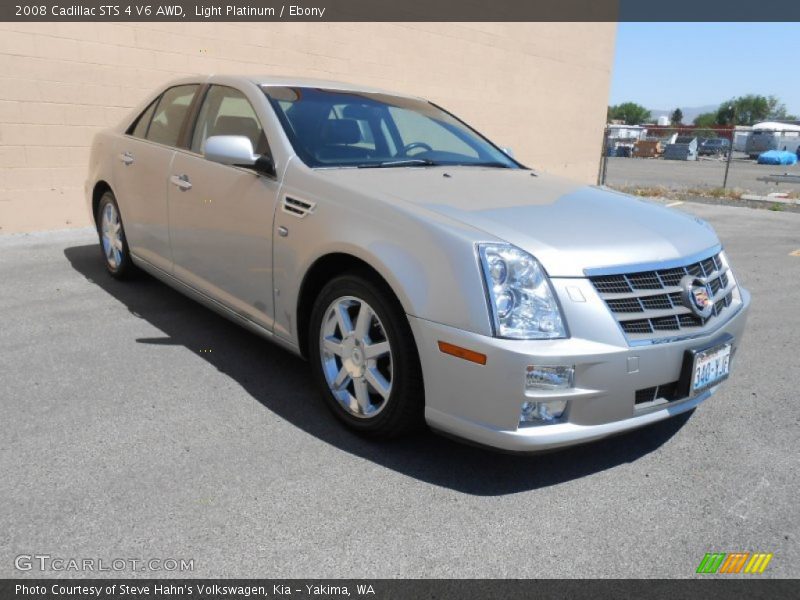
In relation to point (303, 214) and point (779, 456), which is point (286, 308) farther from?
point (779, 456)

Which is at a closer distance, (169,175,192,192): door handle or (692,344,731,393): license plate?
(692,344,731,393): license plate

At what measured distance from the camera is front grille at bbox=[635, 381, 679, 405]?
258cm

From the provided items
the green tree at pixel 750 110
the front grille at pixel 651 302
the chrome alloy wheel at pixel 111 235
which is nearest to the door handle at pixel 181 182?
the chrome alloy wheel at pixel 111 235

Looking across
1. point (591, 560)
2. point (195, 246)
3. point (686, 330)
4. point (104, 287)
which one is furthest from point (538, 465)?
point (104, 287)

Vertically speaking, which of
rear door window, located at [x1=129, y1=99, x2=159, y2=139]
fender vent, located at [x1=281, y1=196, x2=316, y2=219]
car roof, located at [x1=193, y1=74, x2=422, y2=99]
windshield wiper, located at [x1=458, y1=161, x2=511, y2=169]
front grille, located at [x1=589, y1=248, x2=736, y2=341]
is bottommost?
front grille, located at [x1=589, y1=248, x2=736, y2=341]

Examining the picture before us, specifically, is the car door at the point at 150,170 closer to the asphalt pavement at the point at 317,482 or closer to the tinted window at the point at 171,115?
the tinted window at the point at 171,115

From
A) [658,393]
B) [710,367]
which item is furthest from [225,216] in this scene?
[710,367]

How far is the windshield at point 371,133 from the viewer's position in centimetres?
350

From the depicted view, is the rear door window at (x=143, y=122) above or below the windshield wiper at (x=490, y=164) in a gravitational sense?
above

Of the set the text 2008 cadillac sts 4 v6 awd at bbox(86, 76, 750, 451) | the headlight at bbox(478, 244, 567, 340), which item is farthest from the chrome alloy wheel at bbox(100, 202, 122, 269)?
the headlight at bbox(478, 244, 567, 340)

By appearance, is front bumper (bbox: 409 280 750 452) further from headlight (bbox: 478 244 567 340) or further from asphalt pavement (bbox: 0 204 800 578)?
asphalt pavement (bbox: 0 204 800 578)

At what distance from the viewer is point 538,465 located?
114 inches

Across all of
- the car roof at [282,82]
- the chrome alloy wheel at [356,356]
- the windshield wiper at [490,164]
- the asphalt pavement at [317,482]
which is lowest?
the asphalt pavement at [317,482]

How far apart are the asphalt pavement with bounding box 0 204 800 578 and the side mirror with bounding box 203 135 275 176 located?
3.75 feet
